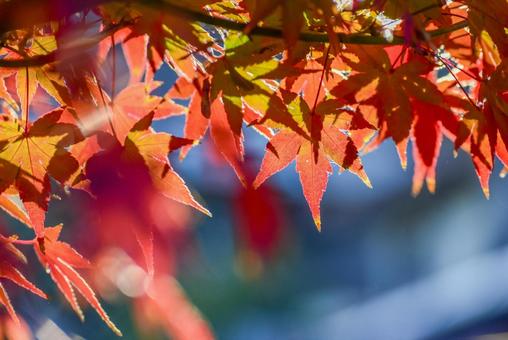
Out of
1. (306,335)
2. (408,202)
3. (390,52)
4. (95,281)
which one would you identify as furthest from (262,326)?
(390,52)

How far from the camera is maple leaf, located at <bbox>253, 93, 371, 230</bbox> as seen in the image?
23.2 inches

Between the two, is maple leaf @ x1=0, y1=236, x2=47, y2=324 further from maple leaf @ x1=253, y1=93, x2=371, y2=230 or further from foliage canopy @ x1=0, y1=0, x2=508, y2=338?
maple leaf @ x1=253, y1=93, x2=371, y2=230

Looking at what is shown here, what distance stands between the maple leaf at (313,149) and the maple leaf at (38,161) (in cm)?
18

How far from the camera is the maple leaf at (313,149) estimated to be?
0.59 metres

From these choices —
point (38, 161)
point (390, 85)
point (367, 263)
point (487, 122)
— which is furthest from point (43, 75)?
point (367, 263)

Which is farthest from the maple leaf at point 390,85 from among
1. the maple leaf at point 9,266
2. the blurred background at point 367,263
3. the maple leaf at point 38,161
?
the blurred background at point 367,263

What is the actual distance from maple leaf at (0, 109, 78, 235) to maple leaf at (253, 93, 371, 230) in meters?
0.18

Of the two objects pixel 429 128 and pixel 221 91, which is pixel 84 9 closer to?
pixel 221 91

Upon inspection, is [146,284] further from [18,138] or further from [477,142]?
[477,142]

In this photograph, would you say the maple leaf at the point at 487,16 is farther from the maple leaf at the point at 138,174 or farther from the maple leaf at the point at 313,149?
the maple leaf at the point at 138,174

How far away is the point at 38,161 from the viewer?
23.8 inches

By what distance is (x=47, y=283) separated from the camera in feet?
11.2

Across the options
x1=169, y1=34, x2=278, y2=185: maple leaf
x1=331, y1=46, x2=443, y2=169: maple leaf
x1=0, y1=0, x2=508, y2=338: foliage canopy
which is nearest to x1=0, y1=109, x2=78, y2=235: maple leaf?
x1=0, y1=0, x2=508, y2=338: foliage canopy

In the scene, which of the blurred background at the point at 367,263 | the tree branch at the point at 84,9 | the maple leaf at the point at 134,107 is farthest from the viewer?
the blurred background at the point at 367,263
